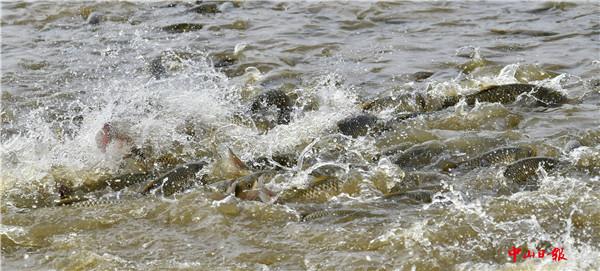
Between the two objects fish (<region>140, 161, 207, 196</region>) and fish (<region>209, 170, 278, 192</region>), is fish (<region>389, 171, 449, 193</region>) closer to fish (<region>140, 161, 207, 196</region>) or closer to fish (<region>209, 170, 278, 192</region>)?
fish (<region>209, 170, 278, 192</region>)

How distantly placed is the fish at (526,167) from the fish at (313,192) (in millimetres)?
1104

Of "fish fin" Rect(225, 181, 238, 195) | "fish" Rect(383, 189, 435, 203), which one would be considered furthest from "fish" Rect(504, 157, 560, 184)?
"fish fin" Rect(225, 181, 238, 195)

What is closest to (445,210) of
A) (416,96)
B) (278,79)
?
(416,96)

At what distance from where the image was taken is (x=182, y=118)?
21.4 feet

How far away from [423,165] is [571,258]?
1.60m

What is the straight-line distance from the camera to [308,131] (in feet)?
20.0

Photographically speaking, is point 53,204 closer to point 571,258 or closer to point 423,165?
point 423,165

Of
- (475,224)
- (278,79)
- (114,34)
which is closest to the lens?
(475,224)

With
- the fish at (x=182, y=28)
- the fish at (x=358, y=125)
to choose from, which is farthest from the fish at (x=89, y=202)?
the fish at (x=182, y=28)

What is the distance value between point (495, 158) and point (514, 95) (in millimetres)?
1547

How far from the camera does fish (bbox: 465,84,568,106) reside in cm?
650

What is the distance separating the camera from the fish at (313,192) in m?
4.89

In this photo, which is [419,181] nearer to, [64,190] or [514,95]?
[514,95]

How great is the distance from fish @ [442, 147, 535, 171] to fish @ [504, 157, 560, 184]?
0.17 metres
